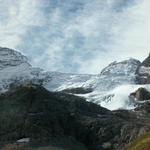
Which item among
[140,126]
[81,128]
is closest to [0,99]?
[81,128]

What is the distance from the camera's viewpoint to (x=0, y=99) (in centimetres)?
11338

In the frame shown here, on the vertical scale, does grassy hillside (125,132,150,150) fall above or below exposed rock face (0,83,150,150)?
below

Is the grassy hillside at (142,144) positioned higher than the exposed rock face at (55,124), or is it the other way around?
the exposed rock face at (55,124)

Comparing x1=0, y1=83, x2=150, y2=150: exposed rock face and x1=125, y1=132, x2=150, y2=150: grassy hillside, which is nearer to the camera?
x1=125, y1=132, x2=150, y2=150: grassy hillside

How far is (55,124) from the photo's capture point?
10206 cm

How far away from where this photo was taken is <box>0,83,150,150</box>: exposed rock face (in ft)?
312

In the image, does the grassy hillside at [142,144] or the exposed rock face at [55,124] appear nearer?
the grassy hillside at [142,144]

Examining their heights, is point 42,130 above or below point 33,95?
below

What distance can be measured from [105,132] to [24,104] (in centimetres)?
2651

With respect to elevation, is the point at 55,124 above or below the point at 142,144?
above

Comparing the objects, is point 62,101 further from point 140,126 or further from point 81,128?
point 140,126

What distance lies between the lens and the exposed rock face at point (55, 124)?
9500 centimetres

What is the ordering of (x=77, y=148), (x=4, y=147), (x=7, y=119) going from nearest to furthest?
(x=4, y=147), (x=77, y=148), (x=7, y=119)

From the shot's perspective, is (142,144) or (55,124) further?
(55,124)
